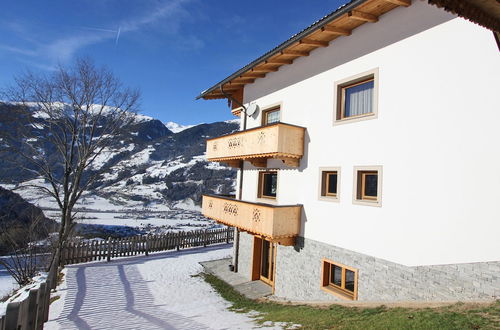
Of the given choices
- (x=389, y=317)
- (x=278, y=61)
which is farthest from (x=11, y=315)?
(x=278, y=61)

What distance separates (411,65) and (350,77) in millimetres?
1967

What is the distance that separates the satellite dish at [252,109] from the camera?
553 inches

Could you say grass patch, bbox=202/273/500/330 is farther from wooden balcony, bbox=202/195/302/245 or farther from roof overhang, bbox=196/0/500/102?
roof overhang, bbox=196/0/500/102

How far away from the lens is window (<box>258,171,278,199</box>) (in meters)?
13.3

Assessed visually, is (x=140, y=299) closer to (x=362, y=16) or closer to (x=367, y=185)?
(x=367, y=185)

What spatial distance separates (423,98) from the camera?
732 cm

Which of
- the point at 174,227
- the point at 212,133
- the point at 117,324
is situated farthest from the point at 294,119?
the point at 212,133

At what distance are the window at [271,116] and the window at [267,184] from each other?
2429 mm

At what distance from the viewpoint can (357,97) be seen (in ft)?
30.5

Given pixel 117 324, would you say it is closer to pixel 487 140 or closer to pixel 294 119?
pixel 294 119

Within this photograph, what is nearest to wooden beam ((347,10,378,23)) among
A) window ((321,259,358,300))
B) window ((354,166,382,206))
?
window ((354,166,382,206))

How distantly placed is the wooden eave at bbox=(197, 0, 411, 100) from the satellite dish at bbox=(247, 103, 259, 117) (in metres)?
1.35

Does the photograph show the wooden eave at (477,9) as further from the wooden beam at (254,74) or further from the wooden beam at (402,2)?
the wooden beam at (254,74)

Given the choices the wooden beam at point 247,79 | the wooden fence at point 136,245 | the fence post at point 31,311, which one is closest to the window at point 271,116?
the wooden beam at point 247,79
